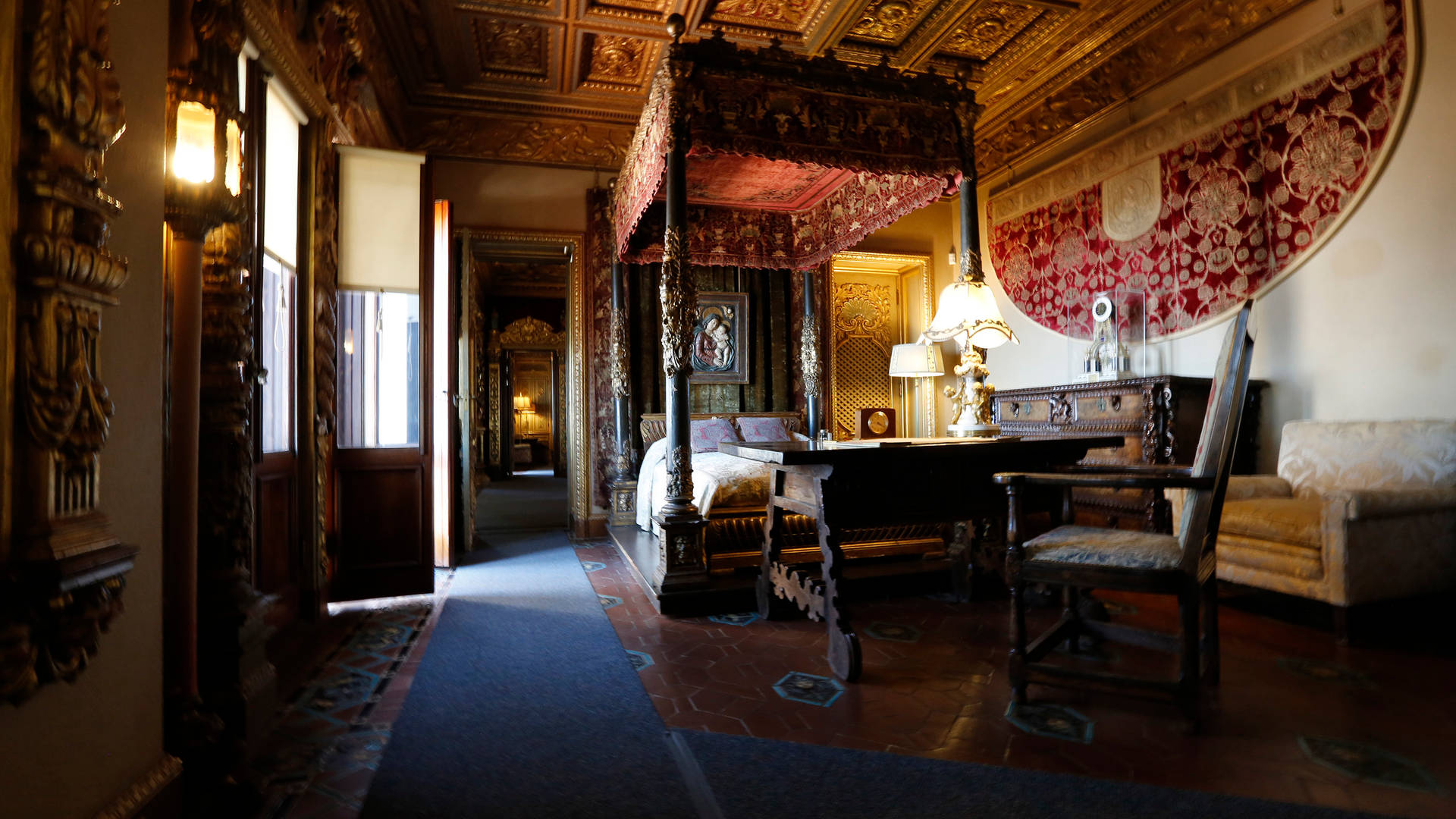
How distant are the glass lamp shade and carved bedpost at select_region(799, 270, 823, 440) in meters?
5.60

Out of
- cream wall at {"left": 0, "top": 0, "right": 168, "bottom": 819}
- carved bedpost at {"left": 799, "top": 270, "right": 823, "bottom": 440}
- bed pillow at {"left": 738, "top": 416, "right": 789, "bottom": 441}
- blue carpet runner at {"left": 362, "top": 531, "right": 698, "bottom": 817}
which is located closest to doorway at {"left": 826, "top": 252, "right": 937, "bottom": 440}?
carved bedpost at {"left": 799, "top": 270, "right": 823, "bottom": 440}

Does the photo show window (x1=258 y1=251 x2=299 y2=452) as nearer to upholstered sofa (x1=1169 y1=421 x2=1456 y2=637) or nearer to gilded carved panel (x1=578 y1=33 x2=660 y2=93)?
gilded carved panel (x1=578 y1=33 x2=660 y2=93)

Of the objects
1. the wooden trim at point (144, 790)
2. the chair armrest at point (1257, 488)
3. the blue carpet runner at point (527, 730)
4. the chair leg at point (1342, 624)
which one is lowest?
the blue carpet runner at point (527, 730)

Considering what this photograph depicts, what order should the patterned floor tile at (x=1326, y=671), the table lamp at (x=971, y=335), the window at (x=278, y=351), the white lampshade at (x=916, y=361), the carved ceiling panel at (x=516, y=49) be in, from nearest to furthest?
1. the patterned floor tile at (x=1326, y=671)
2. the window at (x=278, y=351)
3. the table lamp at (x=971, y=335)
4. the carved ceiling panel at (x=516, y=49)
5. the white lampshade at (x=916, y=361)

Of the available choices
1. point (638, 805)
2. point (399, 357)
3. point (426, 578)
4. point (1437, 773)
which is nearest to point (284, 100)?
point (399, 357)

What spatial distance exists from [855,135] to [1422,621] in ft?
12.5

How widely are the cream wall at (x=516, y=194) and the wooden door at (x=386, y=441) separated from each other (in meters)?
2.50

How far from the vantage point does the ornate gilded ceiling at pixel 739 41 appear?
17.1 feet

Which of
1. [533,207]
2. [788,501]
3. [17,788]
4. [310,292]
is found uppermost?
[533,207]

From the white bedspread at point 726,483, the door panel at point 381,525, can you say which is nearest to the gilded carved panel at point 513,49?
the door panel at point 381,525

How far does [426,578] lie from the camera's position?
4.08 m

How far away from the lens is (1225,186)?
4.84 meters

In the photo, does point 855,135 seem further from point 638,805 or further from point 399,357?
point 638,805

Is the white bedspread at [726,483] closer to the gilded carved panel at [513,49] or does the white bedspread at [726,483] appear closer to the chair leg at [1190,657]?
the chair leg at [1190,657]
